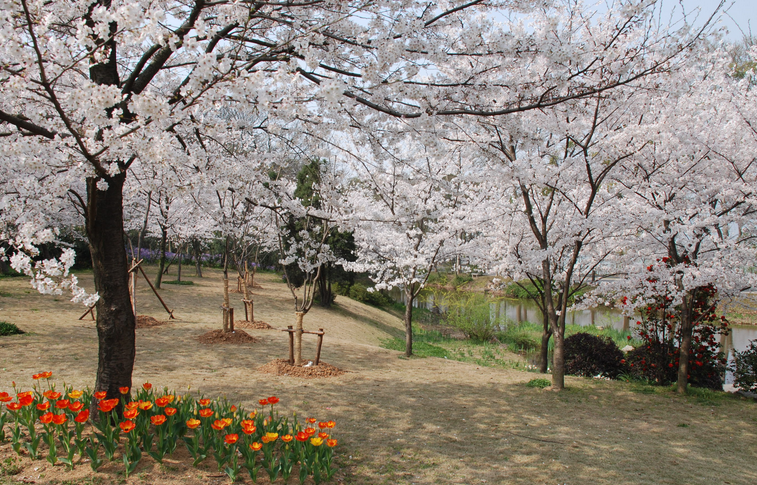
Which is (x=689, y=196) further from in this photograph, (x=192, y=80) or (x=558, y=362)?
(x=192, y=80)

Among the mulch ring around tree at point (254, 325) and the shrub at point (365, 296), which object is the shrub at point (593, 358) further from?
the shrub at point (365, 296)

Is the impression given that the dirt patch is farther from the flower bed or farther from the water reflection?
the water reflection

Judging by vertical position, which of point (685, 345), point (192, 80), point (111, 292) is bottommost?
point (685, 345)

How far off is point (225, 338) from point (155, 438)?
485 cm

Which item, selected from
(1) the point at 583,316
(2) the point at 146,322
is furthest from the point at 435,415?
(1) the point at 583,316

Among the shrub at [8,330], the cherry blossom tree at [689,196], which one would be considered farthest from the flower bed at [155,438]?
the cherry blossom tree at [689,196]

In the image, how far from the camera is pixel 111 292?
3.09m

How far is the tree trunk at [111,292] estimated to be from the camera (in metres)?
3.08

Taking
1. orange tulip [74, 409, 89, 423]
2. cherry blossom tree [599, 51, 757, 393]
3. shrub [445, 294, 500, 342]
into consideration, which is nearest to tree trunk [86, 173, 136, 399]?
orange tulip [74, 409, 89, 423]

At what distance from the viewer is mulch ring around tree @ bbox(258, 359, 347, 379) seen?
587cm

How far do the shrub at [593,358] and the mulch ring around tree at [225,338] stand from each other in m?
5.95

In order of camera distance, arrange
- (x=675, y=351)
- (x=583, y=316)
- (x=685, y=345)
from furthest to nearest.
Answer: (x=583, y=316) < (x=675, y=351) < (x=685, y=345)

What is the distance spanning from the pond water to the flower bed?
10.0 m

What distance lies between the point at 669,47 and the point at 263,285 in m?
16.2
